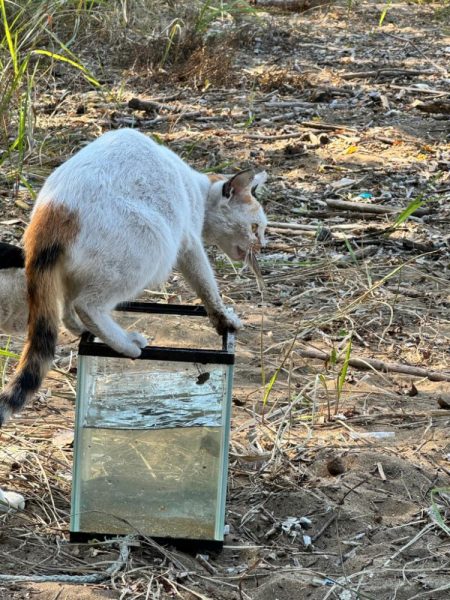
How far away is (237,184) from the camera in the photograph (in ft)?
13.6

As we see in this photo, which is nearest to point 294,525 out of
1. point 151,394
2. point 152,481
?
point 152,481

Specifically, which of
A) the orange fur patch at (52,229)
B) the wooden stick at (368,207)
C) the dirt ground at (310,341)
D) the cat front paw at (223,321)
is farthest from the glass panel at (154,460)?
the wooden stick at (368,207)

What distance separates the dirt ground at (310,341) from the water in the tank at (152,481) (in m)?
0.11

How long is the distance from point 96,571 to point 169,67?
6.95 metres

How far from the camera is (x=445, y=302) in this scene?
5406 millimetres

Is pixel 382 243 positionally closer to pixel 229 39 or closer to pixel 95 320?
pixel 95 320

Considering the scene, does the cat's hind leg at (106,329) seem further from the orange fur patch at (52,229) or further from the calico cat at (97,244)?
the orange fur patch at (52,229)

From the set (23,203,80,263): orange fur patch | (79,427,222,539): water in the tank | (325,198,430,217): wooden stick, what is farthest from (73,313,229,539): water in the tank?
(325,198,430,217): wooden stick

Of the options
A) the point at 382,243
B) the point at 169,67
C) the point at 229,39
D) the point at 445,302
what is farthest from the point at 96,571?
the point at 229,39

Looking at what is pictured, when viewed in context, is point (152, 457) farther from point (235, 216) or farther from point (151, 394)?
point (235, 216)

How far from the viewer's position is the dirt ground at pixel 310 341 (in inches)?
122

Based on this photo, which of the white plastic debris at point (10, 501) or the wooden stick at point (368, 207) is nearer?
the white plastic debris at point (10, 501)

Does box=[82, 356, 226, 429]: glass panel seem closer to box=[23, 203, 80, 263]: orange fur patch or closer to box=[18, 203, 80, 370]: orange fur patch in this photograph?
box=[18, 203, 80, 370]: orange fur patch

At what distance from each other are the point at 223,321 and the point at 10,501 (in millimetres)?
1083
